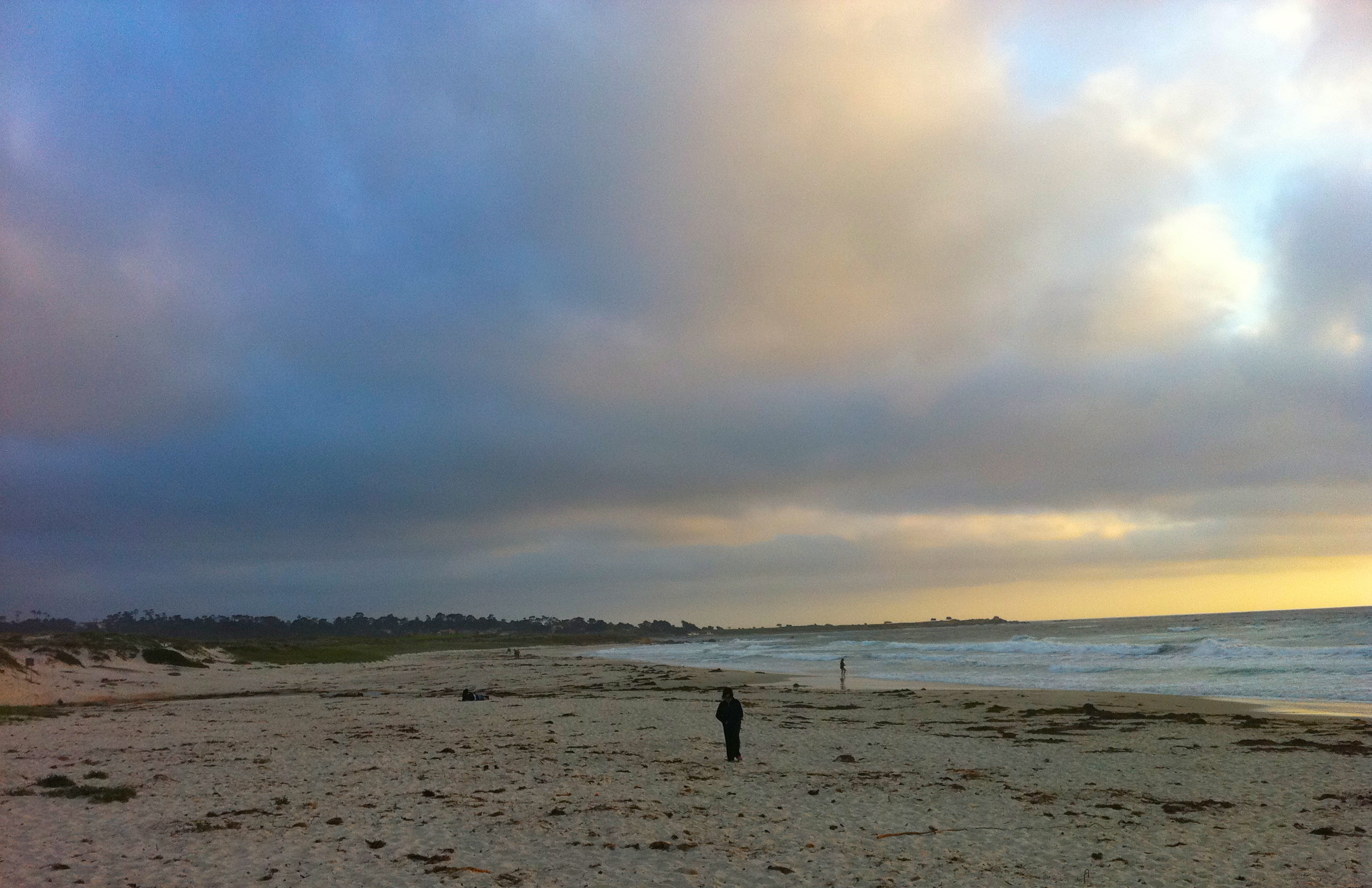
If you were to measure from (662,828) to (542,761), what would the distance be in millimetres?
6092

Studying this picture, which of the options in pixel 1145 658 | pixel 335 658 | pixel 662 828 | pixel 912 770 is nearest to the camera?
pixel 662 828

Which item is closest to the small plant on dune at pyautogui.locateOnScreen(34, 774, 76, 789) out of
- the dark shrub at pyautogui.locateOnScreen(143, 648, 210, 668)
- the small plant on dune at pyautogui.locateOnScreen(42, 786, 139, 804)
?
the small plant on dune at pyautogui.locateOnScreen(42, 786, 139, 804)

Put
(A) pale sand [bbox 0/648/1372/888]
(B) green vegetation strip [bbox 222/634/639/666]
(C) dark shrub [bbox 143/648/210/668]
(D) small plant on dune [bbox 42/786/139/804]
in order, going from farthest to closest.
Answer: (B) green vegetation strip [bbox 222/634/639/666], (C) dark shrub [bbox 143/648/210/668], (D) small plant on dune [bbox 42/786/139/804], (A) pale sand [bbox 0/648/1372/888]

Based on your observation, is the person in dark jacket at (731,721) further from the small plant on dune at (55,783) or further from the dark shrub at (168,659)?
the dark shrub at (168,659)

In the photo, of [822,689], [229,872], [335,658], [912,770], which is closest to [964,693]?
[822,689]

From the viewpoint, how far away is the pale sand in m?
9.58

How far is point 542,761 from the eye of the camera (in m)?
16.7

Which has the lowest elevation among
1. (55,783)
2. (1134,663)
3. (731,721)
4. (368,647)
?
(368,647)

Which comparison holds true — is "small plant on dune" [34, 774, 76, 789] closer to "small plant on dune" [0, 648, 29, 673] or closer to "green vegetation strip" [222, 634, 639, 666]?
"small plant on dune" [0, 648, 29, 673]

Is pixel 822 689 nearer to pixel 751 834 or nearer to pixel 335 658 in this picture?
pixel 751 834

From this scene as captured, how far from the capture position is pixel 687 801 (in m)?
13.1

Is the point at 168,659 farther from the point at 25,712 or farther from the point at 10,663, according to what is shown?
the point at 25,712

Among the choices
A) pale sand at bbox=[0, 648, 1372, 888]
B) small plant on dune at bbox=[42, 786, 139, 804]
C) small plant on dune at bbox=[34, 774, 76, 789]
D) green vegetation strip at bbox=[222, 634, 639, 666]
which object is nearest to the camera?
pale sand at bbox=[0, 648, 1372, 888]

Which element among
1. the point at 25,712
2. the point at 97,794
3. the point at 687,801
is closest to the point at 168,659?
the point at 25,712
